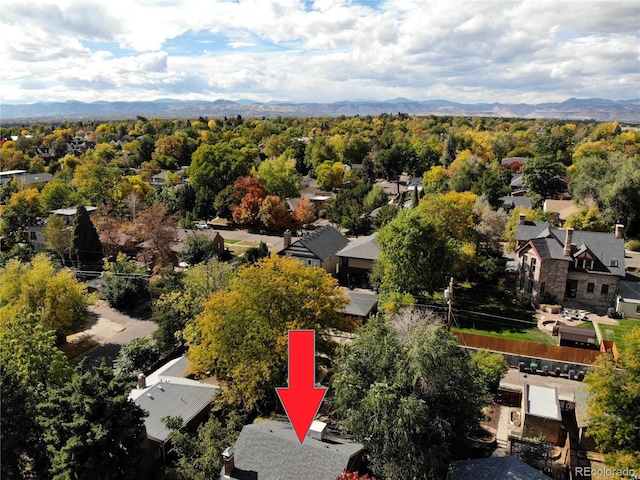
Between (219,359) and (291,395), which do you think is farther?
(219,359)

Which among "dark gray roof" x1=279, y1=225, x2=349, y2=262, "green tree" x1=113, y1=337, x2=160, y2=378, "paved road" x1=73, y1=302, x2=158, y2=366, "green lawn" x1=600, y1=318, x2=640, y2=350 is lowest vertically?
"paved road" x1=73, y1=302, x2=158, y2=366

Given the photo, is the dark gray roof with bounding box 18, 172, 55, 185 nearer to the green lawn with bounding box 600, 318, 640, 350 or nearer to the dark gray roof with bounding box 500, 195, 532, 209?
the dark gray roof with bounding box 500, 195, 532, 209

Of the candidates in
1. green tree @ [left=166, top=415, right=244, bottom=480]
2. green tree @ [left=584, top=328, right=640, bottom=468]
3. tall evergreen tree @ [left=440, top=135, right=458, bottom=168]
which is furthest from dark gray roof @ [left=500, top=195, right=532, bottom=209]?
green tree @ [left=166, top=415, right=244, bottom=480]

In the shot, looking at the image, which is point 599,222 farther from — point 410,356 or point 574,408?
point 410,356

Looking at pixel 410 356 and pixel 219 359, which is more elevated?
pixel 410 356

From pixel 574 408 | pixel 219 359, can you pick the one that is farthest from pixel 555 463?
pixel 219 359

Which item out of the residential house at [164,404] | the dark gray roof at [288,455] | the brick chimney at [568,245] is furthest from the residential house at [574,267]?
the residential house at [164,404]

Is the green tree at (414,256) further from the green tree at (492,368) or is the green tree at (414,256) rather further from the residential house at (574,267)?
the green tree at (492,368)
